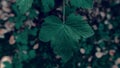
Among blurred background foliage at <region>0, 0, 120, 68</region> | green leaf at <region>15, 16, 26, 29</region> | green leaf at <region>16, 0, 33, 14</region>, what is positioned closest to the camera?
green leaf at <region>16, 0, 33, 14</region>

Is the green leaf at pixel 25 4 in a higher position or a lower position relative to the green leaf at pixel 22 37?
higher

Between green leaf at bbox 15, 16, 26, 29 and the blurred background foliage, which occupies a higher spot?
green leaf at bbox 15, 16, 26, 29

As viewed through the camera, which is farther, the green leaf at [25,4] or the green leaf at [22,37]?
the green leaf at [22,37]

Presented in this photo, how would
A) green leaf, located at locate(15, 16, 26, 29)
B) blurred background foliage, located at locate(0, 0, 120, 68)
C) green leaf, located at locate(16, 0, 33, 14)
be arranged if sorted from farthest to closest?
green leaf, located at locate(15, 16, 26, 29) < blurred background foliage, located at locate(0, 0, 120, 68) < green leaf, located at locate(16, 0, 33, 14)

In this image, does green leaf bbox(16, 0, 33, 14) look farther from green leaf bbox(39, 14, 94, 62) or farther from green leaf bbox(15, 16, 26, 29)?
green leaf bbox(15, 16, 26, 29)

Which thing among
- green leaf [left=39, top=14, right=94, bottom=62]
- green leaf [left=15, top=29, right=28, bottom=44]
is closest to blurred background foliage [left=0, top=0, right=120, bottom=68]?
green leaf [left=15, top=29, right=28, bottom=44]

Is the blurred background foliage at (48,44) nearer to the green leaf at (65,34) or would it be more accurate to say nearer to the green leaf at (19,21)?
the green leaf at (19,21)

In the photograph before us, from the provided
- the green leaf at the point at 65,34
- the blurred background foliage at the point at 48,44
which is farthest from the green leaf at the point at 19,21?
the green leaf at the point at 65,34

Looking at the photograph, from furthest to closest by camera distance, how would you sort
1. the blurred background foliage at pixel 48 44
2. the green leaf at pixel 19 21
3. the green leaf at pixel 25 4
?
the green leaf at pixel 19 21, the blurred background foliage at pixel 48 44, the green leaf at pixel 25 4
